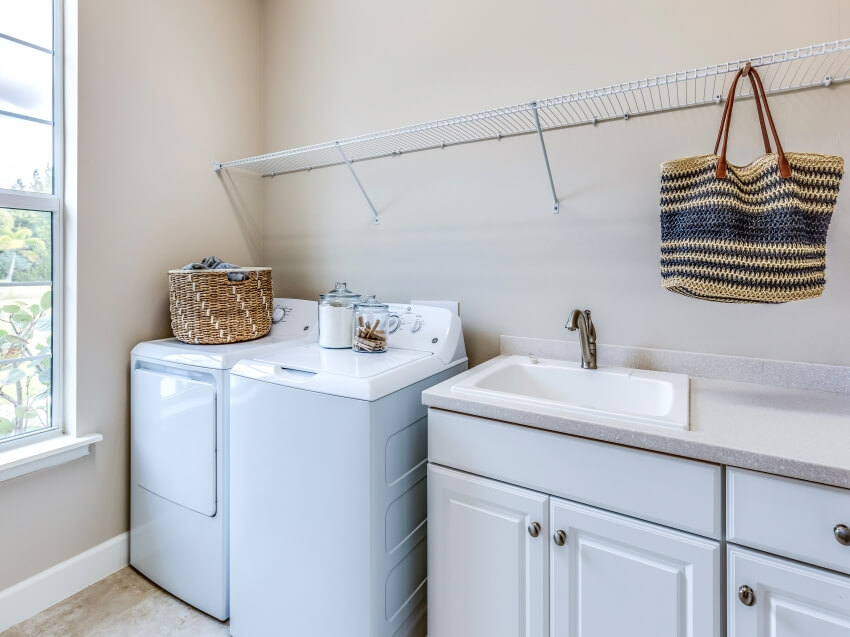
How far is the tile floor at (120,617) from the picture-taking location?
5.04ft

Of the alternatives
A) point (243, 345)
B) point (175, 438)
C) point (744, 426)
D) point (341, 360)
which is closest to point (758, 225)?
point (744, 426)

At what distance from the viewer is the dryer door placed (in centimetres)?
157

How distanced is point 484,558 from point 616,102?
1.50 m

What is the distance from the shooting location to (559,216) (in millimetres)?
1645

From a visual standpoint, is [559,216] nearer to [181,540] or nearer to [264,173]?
[264,173]

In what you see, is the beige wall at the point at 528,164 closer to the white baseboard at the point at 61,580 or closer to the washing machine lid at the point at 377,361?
the washing machine lid at the point at 377,361

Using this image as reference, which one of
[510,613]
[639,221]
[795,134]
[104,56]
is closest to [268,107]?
[104,56]

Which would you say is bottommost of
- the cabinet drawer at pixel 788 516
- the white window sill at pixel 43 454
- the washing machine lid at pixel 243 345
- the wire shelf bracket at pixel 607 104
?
the white window sill at pixel 43 454

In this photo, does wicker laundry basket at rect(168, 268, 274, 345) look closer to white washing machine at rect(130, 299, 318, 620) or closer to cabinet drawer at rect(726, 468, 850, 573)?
white washing machine at rect(130, 299, 318, 620)

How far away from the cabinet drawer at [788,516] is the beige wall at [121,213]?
215cm

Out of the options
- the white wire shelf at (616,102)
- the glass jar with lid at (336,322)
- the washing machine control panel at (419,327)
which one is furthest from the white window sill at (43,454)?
the white wire shelf at (616,102)

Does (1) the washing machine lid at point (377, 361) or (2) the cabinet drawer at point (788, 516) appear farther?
(1) the washing machine lid at point (377, 361)

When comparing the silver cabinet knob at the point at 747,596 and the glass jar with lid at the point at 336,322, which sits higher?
the glass jar with lid at the point at 336,322

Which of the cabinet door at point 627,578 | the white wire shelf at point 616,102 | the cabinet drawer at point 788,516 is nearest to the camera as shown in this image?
the cabinet drawer at point 788,516
